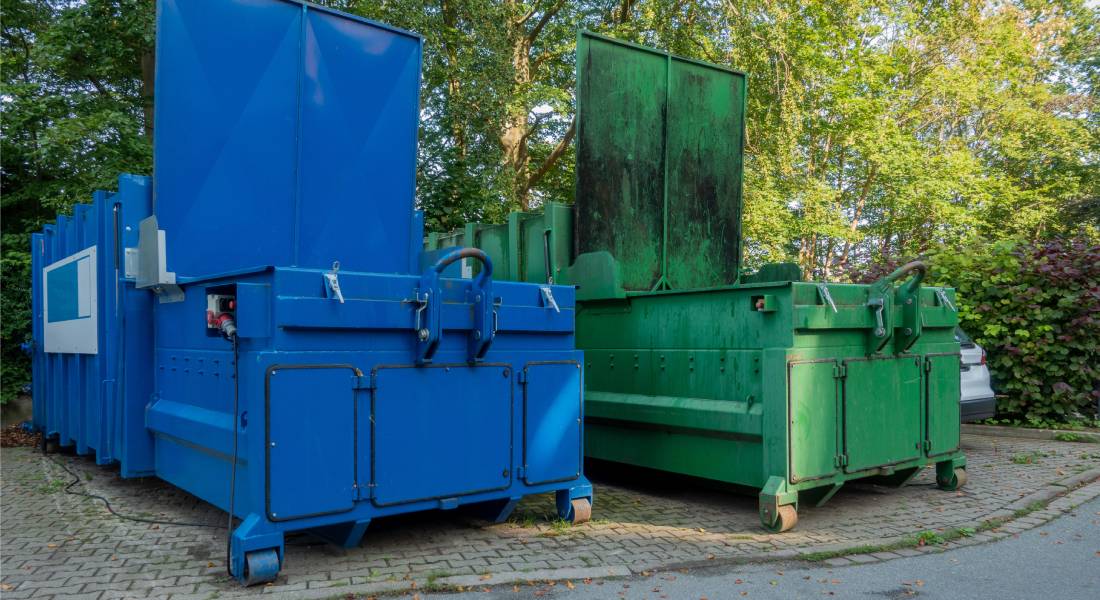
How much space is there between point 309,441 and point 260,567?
0.68m

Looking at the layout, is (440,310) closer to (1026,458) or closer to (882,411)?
(882,411)

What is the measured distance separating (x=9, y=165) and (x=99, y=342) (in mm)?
8510

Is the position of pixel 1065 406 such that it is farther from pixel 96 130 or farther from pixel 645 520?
pixel 96 130

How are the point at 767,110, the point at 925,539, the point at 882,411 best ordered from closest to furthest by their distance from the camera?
the point at 925,539
the point at 882,411
the point at 767,110

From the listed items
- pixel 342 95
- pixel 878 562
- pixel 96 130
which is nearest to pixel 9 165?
pixel 96 130

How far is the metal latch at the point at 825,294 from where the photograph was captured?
18.4ft

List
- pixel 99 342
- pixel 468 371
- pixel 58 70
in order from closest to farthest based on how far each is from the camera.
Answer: pixel 468 371 < pixel 99 342 < pixel 58 70

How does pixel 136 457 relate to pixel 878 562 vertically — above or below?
above

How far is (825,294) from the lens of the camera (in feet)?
18.4

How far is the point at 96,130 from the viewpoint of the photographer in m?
11.2

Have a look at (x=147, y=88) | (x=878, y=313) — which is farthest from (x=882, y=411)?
(x=147, y=88)

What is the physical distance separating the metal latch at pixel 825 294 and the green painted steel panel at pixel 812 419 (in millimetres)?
408

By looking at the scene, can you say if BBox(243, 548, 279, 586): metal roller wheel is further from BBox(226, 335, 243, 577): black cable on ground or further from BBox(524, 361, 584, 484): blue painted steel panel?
BBox(524, 361, 584, 484): blue painted steel panel

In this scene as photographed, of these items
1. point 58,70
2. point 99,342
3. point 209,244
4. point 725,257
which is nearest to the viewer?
point 209,244
